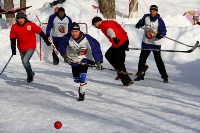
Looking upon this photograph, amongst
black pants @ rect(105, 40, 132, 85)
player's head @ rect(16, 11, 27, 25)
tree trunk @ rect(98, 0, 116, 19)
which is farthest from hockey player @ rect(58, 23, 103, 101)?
tree trunk @ rect(98, 0, 116, 19)

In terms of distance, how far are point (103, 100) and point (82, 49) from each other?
1.00 m

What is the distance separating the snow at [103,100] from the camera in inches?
260

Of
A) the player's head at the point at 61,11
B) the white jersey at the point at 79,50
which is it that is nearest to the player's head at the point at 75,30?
the white jersey at the point at 79,50

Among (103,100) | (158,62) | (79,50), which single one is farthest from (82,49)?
(158,62)

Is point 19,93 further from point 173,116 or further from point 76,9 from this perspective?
point 76,9

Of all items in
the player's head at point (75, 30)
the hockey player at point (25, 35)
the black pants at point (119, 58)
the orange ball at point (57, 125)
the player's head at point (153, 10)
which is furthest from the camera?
the hockey player at point (25, 35)

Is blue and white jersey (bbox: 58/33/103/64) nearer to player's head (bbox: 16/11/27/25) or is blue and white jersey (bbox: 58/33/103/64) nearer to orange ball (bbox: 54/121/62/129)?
player's head (bbox: 16/11/27/25)

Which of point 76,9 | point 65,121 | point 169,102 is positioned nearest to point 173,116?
point 169,102

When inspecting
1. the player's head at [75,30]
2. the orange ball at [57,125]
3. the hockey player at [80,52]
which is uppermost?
the player's head at [75,30]

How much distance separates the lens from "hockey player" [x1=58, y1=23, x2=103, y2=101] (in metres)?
8.13

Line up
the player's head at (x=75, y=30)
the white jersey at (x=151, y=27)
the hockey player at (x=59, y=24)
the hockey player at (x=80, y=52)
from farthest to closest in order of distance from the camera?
the hockey player at (x=59, y=24), the white jersey at (x=151, y=27), the hockey player at (x=80, y=52), the player's head at (x=75, y=30)

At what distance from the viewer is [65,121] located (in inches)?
269

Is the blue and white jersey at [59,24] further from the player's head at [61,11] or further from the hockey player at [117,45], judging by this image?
the hockey player at [117,45]

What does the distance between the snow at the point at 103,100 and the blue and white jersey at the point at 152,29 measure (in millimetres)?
855
